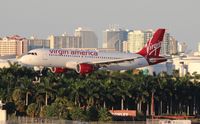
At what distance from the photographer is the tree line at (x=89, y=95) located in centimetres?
14000

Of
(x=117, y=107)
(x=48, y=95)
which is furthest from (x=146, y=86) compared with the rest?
(x=48, y=95)

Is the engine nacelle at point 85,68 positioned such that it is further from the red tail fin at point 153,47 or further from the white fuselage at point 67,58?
the red tail fin at point 153,47

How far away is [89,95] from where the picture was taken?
157m

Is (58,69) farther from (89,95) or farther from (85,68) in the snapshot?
(89,95)

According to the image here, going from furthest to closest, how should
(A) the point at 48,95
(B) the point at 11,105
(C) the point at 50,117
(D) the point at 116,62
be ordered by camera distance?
(D) the point at 116,62, (A) the point at 48,95, (B) the point at 11,105, (C) the point at 50,117

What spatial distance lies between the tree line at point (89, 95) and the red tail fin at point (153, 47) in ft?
15.6

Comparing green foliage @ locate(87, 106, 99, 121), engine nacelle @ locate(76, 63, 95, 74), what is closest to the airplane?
engine nacelle @ locate(76, 63, 95, 74)

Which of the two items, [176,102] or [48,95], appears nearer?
[48,95]

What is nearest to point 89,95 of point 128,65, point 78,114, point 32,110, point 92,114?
point 32,110

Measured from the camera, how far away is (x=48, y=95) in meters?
154

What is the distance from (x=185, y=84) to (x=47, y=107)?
47597 millimetres

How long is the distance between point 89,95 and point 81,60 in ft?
29.8

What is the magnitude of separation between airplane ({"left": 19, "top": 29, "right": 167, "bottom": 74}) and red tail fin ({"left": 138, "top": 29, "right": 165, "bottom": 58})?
3.44m

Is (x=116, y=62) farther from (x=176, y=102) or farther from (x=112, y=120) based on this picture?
(x=112, y=120)
